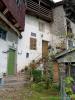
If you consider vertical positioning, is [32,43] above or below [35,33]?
below

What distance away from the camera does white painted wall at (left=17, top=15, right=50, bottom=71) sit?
2169cm

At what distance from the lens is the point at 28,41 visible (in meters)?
23.1

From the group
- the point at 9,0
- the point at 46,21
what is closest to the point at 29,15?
the point at 46,21

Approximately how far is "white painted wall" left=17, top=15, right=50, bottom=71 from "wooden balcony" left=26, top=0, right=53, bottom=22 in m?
0.55

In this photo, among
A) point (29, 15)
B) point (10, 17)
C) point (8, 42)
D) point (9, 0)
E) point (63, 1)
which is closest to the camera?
point (9, 0)

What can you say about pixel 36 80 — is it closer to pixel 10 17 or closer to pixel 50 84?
pixel 50 84

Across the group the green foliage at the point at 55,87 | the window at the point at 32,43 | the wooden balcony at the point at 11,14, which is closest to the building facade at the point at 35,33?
the window at the point at 32,43

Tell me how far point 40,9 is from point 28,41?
4.21 meters

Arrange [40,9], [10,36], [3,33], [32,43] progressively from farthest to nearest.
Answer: [40,9] → [32,43] → [10,36] → [3,33]

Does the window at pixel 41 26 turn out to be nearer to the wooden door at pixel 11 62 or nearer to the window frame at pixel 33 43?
the window frame at pixel 33 43

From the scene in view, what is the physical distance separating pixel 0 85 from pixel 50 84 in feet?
10.1

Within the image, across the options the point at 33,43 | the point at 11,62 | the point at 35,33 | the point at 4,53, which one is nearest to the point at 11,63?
the point at 11,62

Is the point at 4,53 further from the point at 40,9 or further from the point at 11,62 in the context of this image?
the point at 40,9

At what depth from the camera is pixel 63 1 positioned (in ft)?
84.4
